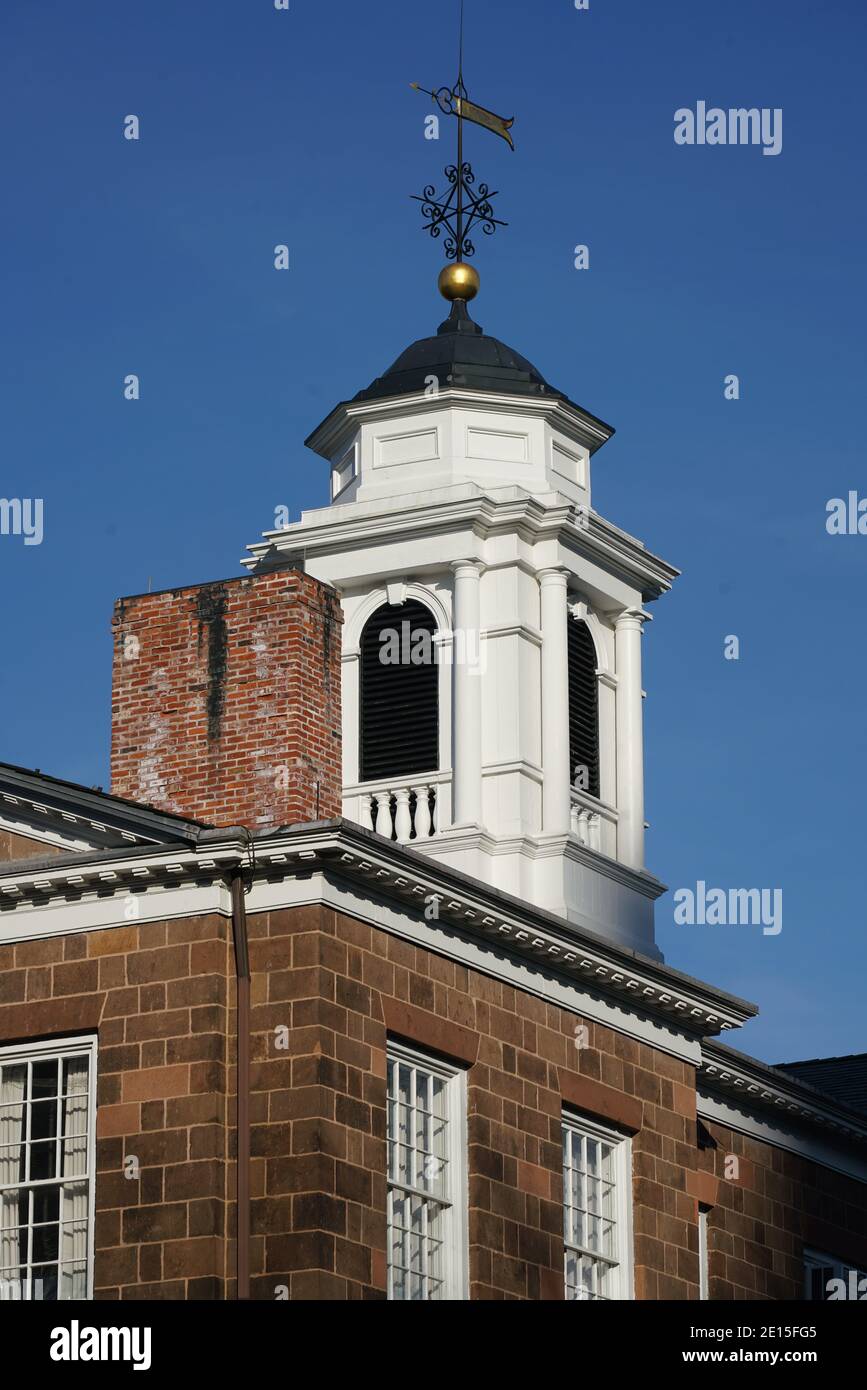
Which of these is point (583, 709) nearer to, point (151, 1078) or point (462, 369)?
point (462, 369)

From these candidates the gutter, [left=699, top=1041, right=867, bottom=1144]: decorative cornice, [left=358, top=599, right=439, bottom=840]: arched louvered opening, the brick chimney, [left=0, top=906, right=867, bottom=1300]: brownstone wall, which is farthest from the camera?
[left=358, top=599, right=439, bottom=840]: arched louvered opening

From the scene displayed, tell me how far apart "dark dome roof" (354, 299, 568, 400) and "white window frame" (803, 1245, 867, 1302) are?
1554 centimetres

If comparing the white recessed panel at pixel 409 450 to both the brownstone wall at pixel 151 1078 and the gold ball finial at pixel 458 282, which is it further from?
the brownstone wall at pixel 151 1078

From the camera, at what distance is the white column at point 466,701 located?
4522cm

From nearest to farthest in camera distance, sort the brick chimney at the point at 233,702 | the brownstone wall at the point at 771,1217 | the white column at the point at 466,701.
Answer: the brick chimney at the point at 233,702
the brownstone wall at the point at 771,1217
the white column at the point at 466,701

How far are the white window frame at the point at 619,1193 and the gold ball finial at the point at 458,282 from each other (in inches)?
869

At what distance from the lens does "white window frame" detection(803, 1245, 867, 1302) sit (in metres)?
36.4

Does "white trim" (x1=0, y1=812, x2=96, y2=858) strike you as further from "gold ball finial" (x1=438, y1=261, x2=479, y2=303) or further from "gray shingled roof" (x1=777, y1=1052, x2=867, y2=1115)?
"gold ball finial" (x1=438, y1=261, x2=479, y2=303)

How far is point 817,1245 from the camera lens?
3653 cm

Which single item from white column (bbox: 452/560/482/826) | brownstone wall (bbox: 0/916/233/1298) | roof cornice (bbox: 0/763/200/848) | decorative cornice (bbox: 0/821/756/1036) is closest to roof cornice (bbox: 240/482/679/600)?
white column (bbox: 452/560/482/826)

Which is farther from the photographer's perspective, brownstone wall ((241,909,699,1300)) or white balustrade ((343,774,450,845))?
white balustrade ((343,774,450,845))

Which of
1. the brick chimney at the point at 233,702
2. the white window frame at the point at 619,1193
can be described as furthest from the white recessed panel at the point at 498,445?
the white window frame at the point at 619,1193
